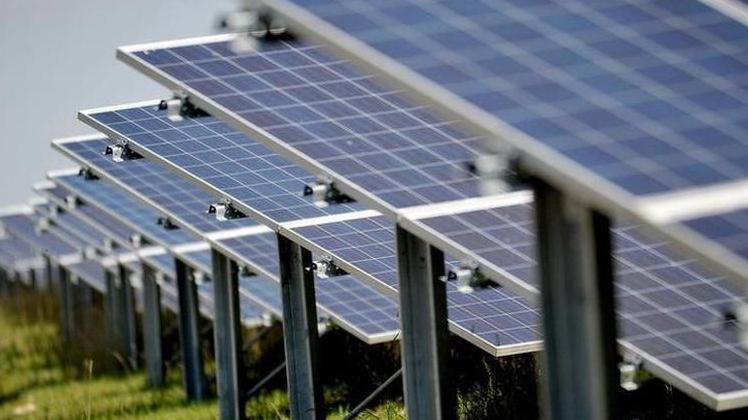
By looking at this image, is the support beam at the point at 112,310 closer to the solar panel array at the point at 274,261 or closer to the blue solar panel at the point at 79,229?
the blue solar panel at the point at 79,229

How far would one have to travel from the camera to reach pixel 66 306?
3241cm

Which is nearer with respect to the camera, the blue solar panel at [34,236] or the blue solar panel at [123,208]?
the blue solar panel at [123,208]

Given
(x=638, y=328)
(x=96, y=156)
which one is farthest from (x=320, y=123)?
(x=96, y=156)

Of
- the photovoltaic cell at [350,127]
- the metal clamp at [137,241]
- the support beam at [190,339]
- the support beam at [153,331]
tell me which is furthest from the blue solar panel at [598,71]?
the metal clamp at [137,241]

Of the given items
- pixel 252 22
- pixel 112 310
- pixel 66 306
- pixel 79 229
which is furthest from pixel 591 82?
pixel 66 306

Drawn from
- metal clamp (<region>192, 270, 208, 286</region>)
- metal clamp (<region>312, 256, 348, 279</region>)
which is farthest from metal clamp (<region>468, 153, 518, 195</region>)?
metal clamp (<region>192, 270, 208, 286</region>)

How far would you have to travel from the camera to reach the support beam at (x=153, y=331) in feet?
81.7

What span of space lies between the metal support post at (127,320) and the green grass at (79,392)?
690 mm

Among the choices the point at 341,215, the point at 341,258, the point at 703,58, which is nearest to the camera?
the point at 703,58

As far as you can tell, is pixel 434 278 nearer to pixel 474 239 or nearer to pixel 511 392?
pixel 474 239

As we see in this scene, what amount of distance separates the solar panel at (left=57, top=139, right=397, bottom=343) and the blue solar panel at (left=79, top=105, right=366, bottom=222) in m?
1.34

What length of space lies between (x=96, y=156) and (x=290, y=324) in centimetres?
557

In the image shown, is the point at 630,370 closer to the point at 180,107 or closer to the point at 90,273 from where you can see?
the point at 180,107

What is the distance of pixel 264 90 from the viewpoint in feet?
41.9
